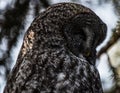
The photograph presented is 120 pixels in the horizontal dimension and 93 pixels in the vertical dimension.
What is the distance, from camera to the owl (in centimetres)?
469

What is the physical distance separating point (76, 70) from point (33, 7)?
0.58 meters

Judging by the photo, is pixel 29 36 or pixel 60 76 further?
pixel 29 36

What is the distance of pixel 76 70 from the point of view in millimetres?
4801

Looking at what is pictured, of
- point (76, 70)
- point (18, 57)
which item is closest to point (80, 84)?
point (76, 70)

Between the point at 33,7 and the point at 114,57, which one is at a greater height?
the point at 33,7

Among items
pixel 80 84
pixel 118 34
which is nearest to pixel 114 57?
pixel 118 34

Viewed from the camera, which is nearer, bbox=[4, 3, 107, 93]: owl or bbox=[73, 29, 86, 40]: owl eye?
bbox=[4, 3, 107, 93]: owl

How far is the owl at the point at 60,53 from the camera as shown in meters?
4.69

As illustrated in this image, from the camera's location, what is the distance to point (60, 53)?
488cm

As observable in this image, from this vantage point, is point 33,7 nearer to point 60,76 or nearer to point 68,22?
point 68,22

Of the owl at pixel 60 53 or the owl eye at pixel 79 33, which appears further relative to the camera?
the owl eye at pixel 79 33

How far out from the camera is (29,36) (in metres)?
5.03

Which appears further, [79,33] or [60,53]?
[79,33]

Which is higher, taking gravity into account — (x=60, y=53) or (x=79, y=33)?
(x=79, y=33)
